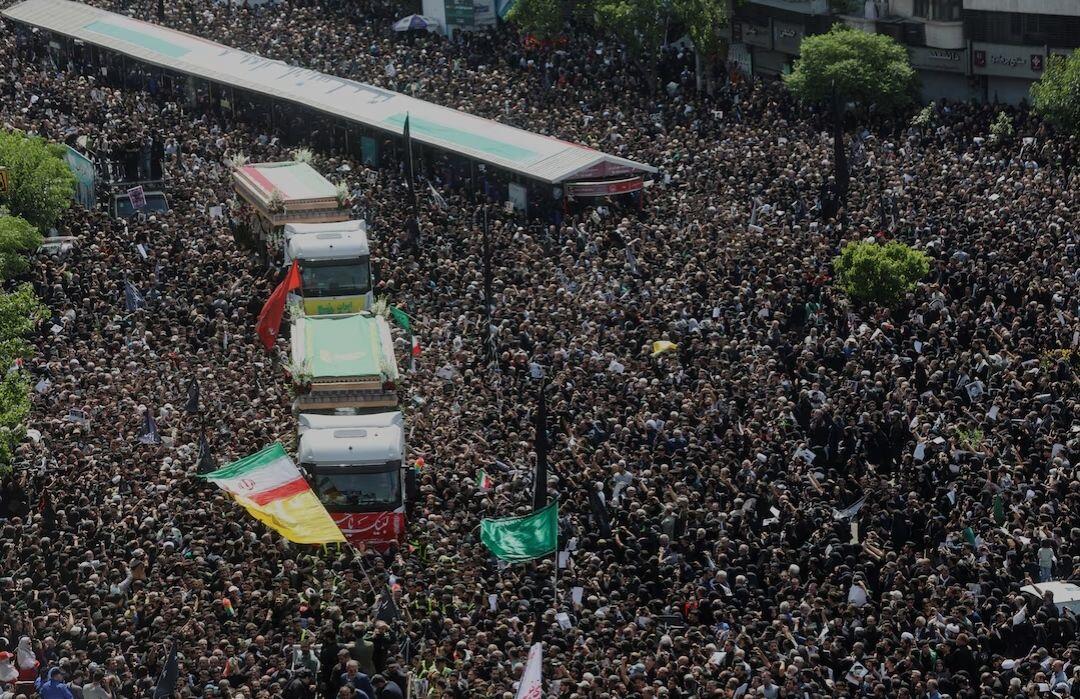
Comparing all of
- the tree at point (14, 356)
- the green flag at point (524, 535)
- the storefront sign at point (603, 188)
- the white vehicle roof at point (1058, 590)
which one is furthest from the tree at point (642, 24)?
the white vehicle roof at point (1058, 590)

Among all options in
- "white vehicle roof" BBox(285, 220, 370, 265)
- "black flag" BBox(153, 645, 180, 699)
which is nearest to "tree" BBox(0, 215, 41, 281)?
"white vehicle roof" BBox(285, 220, 370, 265)

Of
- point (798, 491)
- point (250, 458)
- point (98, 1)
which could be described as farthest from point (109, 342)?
point (98, 1)

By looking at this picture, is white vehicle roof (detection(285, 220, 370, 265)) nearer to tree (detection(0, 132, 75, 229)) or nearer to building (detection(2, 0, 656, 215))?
building (detection(2, 0, 656, 215))

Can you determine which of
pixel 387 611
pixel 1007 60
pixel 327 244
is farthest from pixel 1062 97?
pixel 387 611

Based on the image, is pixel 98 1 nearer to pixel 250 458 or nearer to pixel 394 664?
pixel 250 458

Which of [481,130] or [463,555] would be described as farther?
[481,130]

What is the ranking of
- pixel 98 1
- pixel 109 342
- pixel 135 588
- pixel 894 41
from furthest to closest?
pixel 98 1, pixel 894 41, pixel 109 342, pixel 135 588

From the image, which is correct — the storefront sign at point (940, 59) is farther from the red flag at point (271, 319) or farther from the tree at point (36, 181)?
the red flag at point (271, 319)
